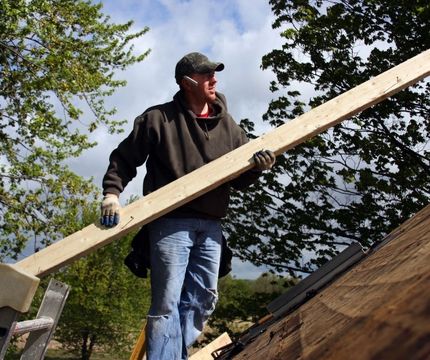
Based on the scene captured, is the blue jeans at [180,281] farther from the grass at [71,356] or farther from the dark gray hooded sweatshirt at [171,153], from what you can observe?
the grass at [71,356]

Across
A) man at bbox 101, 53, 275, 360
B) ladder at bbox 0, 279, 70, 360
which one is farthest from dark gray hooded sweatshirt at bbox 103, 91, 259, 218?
ladder at bbox 0, 279, 70, 360

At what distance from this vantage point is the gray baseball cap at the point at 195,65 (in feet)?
9.89

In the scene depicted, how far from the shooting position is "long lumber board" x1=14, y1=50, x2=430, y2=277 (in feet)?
7.06

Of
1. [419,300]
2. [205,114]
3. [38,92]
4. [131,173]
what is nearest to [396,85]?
[205,114]

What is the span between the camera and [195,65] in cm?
302

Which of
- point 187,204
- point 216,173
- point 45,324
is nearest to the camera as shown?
point 216,173

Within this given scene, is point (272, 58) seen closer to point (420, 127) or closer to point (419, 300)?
point (420, 127)

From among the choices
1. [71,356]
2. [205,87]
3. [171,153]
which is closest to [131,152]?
[171,153]

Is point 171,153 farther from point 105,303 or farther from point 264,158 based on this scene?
point 105,303

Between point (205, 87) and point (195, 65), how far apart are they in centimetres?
12

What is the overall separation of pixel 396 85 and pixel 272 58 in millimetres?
10457

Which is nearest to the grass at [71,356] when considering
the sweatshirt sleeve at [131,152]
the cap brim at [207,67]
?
the sweatshirt sleeve at [131,152]

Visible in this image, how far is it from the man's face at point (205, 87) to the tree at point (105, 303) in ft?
92.8

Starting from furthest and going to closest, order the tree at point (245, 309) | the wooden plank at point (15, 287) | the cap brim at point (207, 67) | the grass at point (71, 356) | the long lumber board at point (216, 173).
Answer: the grass at point (71, 356)
the tree at point (245, 309)
the cap brim at point (207, 67)
the long lumber board at point (216, 173)
the wooden plank at point (15, 287)
